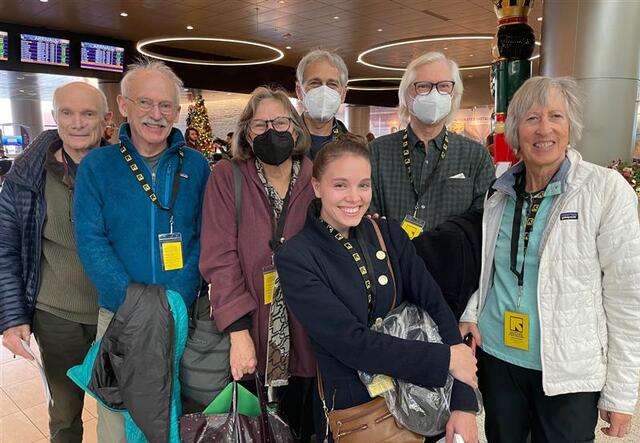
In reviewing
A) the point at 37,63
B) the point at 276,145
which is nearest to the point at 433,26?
the point at 37,63

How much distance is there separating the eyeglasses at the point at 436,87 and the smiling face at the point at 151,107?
95 centimetres

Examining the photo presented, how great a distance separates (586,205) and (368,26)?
8.93 meters

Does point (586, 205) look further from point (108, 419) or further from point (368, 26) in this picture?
point (368, 26)

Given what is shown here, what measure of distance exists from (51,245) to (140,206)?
0.52 metres

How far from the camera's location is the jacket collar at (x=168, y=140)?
1783mm

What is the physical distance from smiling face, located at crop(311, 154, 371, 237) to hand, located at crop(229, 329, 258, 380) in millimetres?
531

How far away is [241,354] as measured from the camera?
5.26ft

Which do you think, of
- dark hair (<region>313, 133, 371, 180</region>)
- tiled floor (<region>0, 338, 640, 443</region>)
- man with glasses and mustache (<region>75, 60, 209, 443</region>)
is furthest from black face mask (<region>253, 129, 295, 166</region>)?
tiled floor (<region>0, 338, 640, 443</region>)

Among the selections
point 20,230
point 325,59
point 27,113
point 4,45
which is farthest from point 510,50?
point 27,113

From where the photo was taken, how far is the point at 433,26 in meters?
9.62

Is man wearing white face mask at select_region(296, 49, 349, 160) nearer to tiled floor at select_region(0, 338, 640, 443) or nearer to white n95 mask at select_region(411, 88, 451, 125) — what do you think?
white n95 mask at select_region(411, 88, 451, 125)

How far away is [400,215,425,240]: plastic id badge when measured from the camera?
1773 mm

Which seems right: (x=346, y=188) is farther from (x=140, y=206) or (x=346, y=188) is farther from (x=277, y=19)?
(x=277, y=19)

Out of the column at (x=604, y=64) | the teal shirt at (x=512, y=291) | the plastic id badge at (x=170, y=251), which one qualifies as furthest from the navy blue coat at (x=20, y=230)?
the column at (x=604, y=64)
